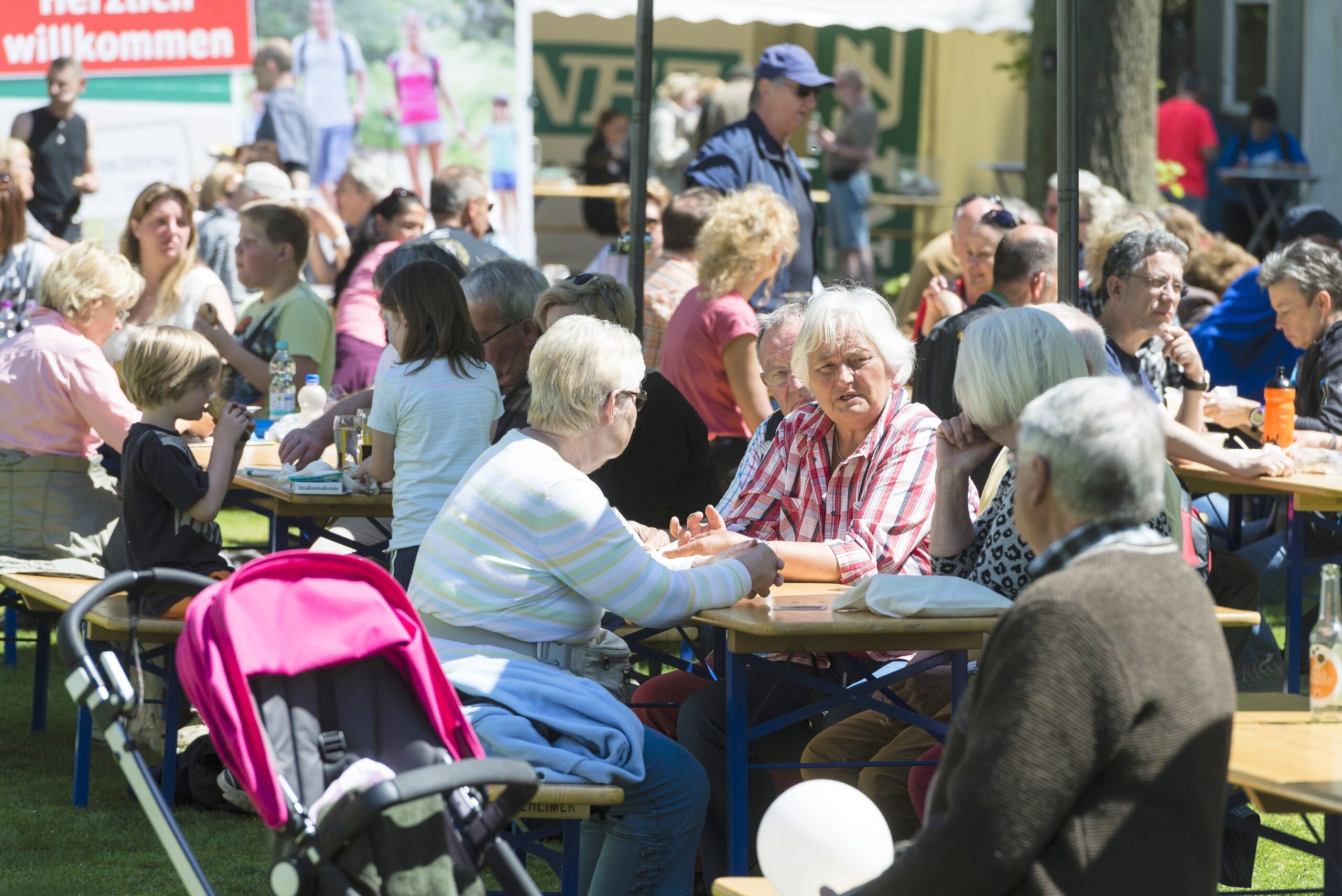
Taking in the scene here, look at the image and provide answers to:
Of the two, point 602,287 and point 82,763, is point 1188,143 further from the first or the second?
point 82,763

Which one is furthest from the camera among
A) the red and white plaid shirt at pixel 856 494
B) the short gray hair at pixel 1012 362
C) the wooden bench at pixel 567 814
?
the red and white plaid shirt at pixel 856 494

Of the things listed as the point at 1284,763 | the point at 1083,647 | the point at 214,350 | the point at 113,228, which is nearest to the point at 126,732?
the point at 1083,647

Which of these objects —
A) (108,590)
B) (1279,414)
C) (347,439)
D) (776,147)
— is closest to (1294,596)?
(1279,414)

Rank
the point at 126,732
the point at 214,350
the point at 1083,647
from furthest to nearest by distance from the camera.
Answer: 1. the point at 214,350
2. the point at 126,732
3. the point at 1083,647

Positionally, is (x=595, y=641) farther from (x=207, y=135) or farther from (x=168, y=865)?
(x=207, y=135)

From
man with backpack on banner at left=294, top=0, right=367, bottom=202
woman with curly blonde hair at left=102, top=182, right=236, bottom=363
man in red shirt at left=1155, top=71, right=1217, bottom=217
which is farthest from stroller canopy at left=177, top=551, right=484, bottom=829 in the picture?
man in red shirt at left=1155, top=71, right=1217, bottom=217

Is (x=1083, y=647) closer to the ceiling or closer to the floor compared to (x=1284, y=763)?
closer to the ceiling

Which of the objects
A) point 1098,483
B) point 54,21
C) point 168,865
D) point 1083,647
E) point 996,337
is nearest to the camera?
point 1083,647

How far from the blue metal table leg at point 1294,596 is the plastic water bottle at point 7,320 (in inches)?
203

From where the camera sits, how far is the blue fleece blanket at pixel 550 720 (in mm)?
3066

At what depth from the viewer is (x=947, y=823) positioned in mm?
2023

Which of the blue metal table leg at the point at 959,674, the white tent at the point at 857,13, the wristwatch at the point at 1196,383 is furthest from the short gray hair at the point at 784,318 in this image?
the white tent at the point at 857,13

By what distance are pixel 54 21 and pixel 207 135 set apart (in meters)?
1.23

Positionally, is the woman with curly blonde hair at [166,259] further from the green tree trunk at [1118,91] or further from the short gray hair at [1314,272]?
the green tree trunk at [1118,91]
